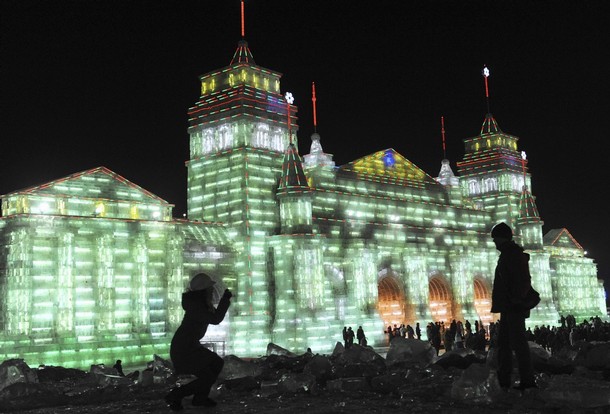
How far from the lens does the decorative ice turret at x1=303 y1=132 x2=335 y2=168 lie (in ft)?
Answer: 176

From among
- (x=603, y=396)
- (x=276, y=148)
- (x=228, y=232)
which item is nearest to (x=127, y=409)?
(x=603, y=396)

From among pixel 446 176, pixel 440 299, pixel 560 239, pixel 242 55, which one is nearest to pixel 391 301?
pixel 440 299

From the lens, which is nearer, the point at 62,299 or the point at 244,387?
the point at 244,387

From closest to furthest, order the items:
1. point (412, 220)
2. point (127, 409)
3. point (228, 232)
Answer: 1. point (127, 409)
2. point (228, 232)
3. point (412, 220)

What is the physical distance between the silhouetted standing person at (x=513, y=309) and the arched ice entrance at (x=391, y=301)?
43.4 m

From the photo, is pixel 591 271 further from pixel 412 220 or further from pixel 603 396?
pixel 603 396

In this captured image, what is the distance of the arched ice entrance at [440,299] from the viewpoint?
189 ft

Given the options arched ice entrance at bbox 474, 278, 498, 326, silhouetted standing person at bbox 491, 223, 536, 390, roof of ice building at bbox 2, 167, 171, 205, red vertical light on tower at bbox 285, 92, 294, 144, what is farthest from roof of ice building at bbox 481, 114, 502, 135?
silhouetted standing person at bbox 491, 223, 536, 390

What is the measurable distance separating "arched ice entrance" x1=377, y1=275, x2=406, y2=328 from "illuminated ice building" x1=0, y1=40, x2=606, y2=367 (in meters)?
0.10

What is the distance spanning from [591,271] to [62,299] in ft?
189

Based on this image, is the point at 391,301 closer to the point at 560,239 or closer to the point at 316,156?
the point at 316,156

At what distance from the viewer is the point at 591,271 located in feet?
251

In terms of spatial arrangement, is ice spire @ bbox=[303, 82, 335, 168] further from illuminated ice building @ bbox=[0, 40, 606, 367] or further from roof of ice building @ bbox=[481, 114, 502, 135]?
roof of ice building @ bbox=[481, 114, 502, 135]

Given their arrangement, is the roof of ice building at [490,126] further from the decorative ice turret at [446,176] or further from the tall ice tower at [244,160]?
the tall ice tower at [244,160]
